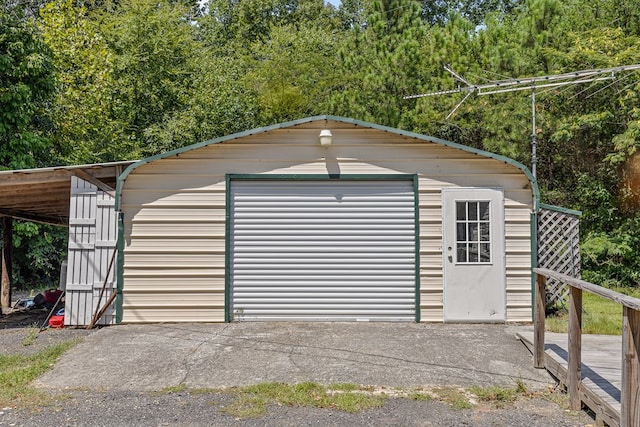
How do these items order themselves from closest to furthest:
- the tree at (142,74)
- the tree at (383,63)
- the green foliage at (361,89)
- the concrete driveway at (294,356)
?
the concrete driveway at (294,356) < the green foliage at (361,89) < the tree at (383,63) < the tree at (142,74)

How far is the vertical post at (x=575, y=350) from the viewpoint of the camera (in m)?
3.69

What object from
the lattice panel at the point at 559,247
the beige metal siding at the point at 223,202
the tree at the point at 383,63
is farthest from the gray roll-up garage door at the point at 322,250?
the tree at the point at 383,63

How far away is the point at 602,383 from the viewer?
369cm

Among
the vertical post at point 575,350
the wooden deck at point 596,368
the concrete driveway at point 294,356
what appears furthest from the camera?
the concrete driveway at point 294,356

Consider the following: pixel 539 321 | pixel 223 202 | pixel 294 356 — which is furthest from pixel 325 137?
pixel 539 321

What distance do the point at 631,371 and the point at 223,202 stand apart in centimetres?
512

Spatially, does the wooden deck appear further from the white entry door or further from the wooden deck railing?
the white entry door

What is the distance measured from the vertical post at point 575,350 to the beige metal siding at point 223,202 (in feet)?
9.66

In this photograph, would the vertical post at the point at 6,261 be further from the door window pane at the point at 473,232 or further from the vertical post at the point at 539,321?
the vertical post at the point at 539,321

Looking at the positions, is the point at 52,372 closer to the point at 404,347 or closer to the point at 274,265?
the point at 274,265

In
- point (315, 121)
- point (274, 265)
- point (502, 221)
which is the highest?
point (315, 121)

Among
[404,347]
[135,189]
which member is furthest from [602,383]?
[135,189]

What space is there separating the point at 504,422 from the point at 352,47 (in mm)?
13073

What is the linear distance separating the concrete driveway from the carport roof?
202 centimetres
